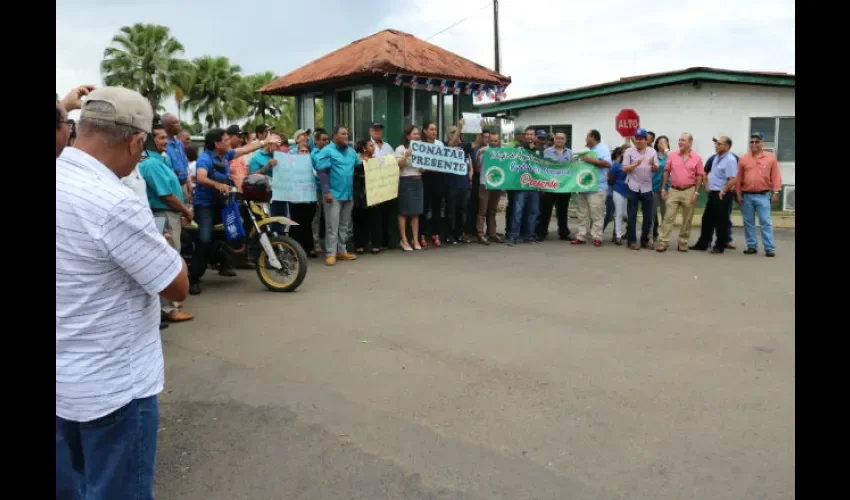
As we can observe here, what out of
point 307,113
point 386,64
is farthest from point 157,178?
point 307,113

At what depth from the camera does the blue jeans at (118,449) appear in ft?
7.17

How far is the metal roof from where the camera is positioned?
18.2 meters

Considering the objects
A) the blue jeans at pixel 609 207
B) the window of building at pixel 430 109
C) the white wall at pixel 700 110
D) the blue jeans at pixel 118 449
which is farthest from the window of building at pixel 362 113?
the blue jeans at pixel 118 449

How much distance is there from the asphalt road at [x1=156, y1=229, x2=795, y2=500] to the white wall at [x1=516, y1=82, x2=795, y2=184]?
12.2 metres

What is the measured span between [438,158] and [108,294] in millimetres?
9683

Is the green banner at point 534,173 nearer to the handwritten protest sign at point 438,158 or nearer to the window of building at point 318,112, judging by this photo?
the handwritten protest sign at point 438,158

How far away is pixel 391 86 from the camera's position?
12828 mm

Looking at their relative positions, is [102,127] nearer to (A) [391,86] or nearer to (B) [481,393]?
(B) [481,393]

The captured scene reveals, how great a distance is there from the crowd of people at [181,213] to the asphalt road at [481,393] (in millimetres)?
974

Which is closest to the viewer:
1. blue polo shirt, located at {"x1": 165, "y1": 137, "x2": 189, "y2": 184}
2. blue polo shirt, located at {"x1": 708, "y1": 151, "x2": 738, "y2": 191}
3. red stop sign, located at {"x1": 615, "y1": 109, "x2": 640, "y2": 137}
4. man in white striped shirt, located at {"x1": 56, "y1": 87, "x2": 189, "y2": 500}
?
man in white striped shirt, located at {"x1": 56, "y1": 87, "x2": 189, "y2": 500}

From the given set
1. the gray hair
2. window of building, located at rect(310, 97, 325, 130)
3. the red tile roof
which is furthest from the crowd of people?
window of building, located at rect(310, 97, 325, 130)

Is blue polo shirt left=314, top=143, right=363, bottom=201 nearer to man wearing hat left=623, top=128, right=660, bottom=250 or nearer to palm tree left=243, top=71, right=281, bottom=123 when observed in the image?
man wearing hat left=623, top=128, right=660, bottom=250

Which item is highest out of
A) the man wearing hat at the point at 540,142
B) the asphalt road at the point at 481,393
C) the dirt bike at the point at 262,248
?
the man wearing hat at the point at 540,142
